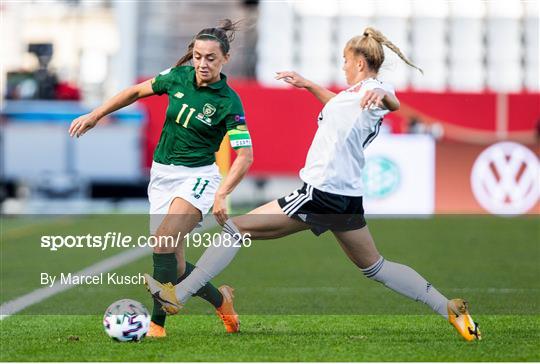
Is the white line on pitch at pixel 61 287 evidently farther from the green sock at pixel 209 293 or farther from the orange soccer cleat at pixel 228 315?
the orange soccer cleat at pixel 228 315

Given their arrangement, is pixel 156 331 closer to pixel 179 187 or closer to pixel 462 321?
pixel 179 187

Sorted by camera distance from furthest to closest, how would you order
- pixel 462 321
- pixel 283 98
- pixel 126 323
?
pixel 283 98 < pixel 462 321 < pixel 126 323

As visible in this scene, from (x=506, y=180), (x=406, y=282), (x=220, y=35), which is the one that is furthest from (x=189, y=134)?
(x=506, y=180)

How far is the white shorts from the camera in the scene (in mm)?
7184

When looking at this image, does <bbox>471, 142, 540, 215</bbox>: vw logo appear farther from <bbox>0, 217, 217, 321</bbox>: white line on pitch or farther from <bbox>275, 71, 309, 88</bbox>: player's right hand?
<bbox>275, 71, 309, 88</bbox>: player's right hand

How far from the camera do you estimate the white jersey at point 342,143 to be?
23.0 ft

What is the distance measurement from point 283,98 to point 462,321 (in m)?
16.2

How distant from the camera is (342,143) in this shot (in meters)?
7.05

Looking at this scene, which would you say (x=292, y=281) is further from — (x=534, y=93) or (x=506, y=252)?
(x=534, y=93)

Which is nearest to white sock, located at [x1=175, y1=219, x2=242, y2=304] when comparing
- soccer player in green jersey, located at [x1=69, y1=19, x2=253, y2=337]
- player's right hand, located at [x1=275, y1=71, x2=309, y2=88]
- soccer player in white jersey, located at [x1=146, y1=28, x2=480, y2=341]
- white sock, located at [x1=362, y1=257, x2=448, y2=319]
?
soccer player in white jersey, located at [x1=146, y1=28, x2=480, y2=341]

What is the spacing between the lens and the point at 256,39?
85.8 ft

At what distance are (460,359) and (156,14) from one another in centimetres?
2029

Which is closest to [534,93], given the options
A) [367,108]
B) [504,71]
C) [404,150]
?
[504,71]

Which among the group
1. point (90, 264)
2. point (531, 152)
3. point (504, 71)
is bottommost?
point (90, 264)
